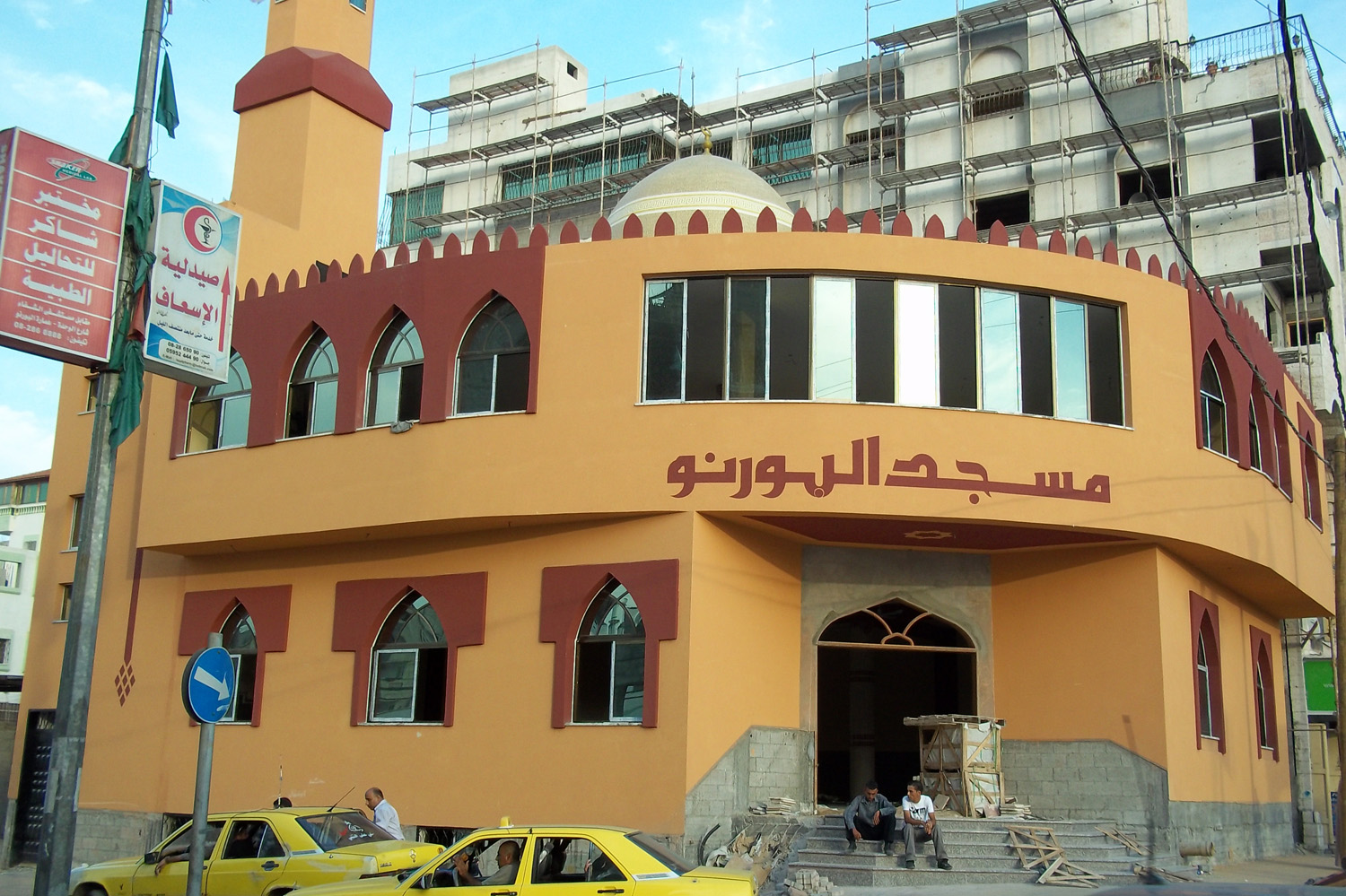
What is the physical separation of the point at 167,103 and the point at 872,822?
402 inches

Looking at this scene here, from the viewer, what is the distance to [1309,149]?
1249 inches

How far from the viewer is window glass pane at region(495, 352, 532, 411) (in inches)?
683

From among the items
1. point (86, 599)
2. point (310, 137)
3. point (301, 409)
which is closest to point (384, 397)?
point (301, 409)

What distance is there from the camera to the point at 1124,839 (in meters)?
15.9

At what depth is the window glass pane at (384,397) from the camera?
728 inches

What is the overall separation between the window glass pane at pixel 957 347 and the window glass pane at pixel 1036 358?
26.1 inches

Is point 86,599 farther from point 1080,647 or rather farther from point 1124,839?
point 1080,647

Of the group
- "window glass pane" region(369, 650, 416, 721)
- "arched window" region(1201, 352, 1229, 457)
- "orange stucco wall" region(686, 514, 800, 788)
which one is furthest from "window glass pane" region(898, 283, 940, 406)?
"window glass pane" region(369, 650, 416, 721)

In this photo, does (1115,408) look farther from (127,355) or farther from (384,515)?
(127,355)

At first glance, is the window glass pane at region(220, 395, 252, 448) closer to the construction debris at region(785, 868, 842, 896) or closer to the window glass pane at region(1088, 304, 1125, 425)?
the construction debris at region(785, 868, 842, 896)

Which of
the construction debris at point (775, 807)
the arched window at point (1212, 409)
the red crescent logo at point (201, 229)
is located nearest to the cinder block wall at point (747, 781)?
the construction debris at point (775, 807)

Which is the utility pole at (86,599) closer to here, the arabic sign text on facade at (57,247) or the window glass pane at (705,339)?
the arabic sign text on facade at (57,247)

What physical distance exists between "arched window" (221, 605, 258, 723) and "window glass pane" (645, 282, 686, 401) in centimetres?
736

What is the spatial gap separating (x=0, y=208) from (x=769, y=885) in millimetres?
9967
